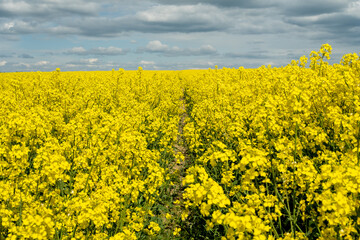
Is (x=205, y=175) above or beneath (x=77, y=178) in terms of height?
above

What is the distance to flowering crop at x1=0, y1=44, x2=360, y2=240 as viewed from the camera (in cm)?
290

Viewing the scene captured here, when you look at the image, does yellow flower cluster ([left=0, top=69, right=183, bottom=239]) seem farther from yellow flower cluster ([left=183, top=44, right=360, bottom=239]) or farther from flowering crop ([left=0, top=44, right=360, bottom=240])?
yellow flower cluster ([left=183, top=44, right=360, bottom=239])

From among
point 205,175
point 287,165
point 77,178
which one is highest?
point 205,175

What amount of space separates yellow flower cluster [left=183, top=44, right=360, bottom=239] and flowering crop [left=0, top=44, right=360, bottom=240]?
2 centimetres

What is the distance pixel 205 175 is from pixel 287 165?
166 cm

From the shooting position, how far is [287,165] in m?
4.05

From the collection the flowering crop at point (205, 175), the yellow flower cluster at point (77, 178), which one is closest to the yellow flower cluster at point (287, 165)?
the flowering crop at point (205, 175)

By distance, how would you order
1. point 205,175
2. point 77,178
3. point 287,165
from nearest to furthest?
point 205,175
point 287,165
point 77,178

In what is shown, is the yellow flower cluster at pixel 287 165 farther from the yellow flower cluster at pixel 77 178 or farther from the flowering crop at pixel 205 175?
the yellow flower cluster at pixel 77 178

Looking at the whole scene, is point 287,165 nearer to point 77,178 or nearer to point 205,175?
point 205,175

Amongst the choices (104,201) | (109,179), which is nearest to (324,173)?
(104,201)

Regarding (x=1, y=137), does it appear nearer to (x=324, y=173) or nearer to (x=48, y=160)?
(x=48, y=160)

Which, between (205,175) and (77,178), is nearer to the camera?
(205,175)

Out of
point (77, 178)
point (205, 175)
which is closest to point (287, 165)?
point (205, 175)
